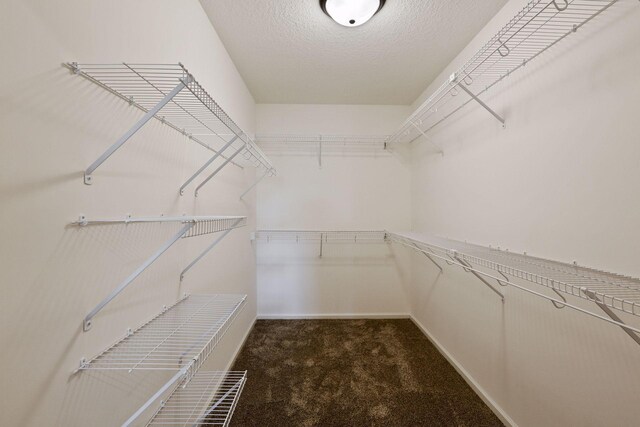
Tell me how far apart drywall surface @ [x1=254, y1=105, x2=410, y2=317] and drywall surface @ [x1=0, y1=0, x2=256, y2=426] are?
1691 mm

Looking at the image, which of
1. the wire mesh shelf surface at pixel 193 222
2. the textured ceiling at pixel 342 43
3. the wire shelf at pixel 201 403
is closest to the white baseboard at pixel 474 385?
the wire shelf at pixel 201 403

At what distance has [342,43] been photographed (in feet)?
5.81

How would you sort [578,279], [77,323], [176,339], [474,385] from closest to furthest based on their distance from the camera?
[77,323] → [578,279] → [176,339] → [474,385]

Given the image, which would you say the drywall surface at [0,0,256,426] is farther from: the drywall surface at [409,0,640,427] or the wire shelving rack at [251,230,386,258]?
the drywall surface at [409,0,640,427]

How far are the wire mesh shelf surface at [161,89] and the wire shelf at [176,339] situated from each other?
2.54ft

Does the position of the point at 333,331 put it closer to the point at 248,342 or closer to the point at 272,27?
the point at 248,342

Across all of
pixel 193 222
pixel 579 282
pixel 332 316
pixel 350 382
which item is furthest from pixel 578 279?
pixel 332 316

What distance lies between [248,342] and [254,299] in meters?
0.48

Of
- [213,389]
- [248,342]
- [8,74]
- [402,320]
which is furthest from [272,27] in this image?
[402,320]

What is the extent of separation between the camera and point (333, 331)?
2.55 metres

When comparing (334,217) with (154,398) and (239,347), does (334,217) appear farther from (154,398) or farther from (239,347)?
(154,398)

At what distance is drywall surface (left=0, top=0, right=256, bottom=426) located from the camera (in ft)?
1.76

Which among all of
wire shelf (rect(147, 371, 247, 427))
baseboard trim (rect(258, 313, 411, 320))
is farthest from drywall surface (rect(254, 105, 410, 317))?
wire shelf (rect(147, 371, 247, 427))

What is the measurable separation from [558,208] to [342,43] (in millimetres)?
1671
